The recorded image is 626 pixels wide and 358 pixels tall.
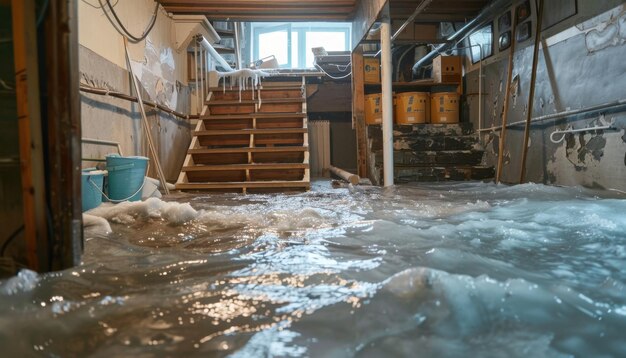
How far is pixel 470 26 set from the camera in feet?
18.7

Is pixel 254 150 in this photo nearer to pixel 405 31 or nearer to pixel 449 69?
pixel 405 31

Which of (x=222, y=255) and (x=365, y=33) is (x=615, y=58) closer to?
(x=365, y=33)

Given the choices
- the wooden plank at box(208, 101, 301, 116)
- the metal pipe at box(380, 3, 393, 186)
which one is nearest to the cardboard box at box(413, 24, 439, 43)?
Result: the metal pipe at box(380, 3, 393, 186)

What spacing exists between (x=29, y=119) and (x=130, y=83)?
11.7 ft

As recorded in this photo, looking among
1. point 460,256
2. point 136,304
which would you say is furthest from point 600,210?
point 136,304

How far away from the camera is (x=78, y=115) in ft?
4.94

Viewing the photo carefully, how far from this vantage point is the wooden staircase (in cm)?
505

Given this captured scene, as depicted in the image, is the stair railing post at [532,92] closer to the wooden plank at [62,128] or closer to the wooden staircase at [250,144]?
the wooden staircase at [250,144]

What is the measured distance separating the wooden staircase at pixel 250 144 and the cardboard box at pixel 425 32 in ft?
7.01

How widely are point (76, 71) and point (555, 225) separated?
2.71 m

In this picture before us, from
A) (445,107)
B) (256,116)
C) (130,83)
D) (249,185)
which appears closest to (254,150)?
(249,185)

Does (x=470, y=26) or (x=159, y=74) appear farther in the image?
(x=470, y=26)

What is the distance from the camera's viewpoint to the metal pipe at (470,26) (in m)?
5.15

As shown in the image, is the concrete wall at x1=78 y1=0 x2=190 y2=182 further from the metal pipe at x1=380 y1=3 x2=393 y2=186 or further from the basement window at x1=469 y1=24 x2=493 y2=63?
the basement window at x1=469 y1=24 x2=493 y2=63
